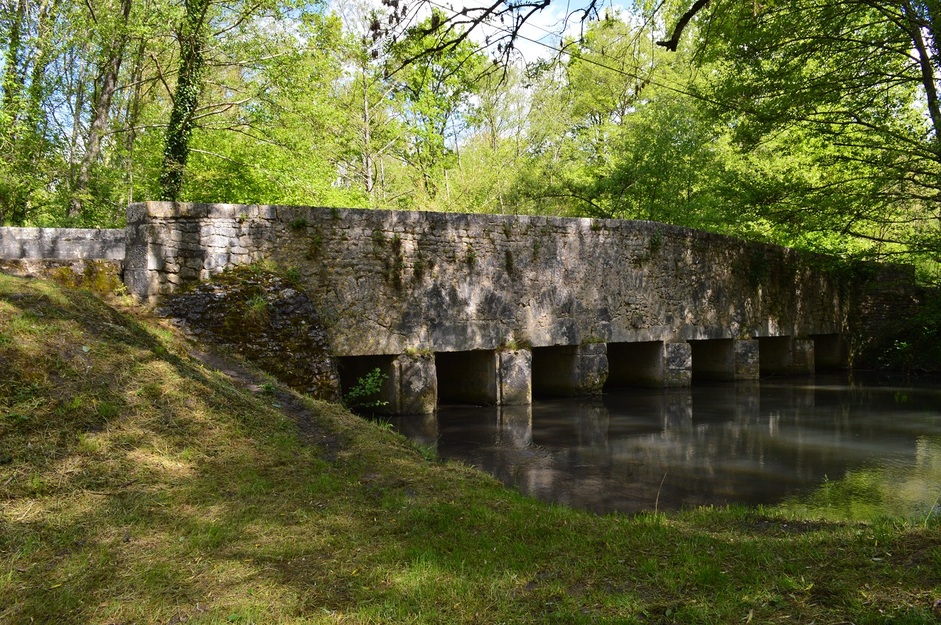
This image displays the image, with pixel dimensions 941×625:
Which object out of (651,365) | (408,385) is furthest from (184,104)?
(651,365)

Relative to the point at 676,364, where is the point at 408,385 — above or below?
below

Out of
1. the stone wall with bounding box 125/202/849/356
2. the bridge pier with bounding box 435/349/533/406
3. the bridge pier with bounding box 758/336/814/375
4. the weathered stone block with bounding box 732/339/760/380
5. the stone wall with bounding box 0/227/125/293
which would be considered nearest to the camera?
the stone wall with bounding box 0/227/125/293

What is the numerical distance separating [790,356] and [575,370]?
7.69 meters

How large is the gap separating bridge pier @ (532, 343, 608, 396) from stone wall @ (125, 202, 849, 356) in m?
0.37

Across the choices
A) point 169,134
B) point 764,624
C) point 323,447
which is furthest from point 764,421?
point 169,134

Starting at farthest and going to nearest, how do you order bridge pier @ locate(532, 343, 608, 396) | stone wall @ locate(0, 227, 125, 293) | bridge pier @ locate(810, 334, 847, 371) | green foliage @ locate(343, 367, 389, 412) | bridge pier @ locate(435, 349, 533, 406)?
bridge pier @ locate(810, 334, 847, 371), bridge pier @ locate(532, 343, 608, 396), bridge pier @ locate(435, 349, 533, 406), green foliage @ locate(343, 367, 389, 412), stone wall @ locate(0, 227, 125, 293)

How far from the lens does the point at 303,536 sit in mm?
3699

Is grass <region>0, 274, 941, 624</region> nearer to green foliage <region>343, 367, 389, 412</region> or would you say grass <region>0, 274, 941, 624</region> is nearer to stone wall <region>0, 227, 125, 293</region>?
stone wall <region>0, 227, 125, 293</region>

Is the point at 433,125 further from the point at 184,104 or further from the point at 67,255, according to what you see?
the point at 67,255

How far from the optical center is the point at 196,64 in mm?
12906

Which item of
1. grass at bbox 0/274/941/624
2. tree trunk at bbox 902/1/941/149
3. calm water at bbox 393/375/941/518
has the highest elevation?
tree trunk at bbox 902/1/941/149

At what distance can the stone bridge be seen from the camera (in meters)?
8.96

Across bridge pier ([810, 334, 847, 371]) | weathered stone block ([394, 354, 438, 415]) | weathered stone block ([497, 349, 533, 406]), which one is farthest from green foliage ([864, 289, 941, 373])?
weathered stone block ([394, 354, 438, 415])

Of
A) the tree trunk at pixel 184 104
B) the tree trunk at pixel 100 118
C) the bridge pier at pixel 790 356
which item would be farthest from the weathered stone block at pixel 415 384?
the bridge pier at pixel 790 356
